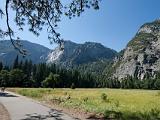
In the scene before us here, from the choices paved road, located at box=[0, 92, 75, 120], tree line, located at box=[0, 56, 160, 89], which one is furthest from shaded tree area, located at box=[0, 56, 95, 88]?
paved road, located at box=[0, 92, 75, 120]

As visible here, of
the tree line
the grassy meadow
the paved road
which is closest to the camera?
the paved road

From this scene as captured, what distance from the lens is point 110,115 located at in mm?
20594

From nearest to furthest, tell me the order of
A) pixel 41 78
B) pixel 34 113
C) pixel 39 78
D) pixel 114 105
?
pixel 34 113
pixel 114 105
pixel 39 78
pixel 41 78

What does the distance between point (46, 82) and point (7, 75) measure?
56.2ft

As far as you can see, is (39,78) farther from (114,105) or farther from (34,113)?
(34,113)

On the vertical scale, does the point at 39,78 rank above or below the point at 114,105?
above

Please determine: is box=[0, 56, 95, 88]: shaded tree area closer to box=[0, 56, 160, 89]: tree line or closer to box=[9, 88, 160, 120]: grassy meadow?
box=[0, 56, 160, 89]: tree line

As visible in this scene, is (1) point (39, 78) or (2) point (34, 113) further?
(1) point (39, 78)

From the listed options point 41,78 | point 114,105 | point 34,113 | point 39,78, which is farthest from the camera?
point 41,78

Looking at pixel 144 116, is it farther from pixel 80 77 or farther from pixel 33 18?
pixel 80 77

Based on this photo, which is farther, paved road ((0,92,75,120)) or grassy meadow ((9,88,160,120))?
grassy meadow ((9,88,160,120))

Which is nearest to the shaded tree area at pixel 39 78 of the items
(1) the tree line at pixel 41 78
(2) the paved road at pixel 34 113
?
(1) the tree line at pixel 41 78

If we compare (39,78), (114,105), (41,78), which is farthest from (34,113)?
(41,78)

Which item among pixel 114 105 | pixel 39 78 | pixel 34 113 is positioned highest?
pixel 39 78
